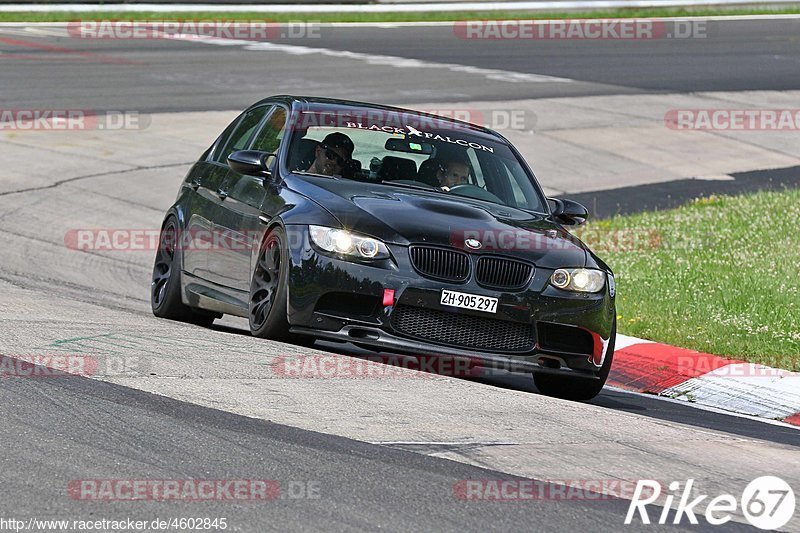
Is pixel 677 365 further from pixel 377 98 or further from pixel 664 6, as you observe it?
pixel 664 6

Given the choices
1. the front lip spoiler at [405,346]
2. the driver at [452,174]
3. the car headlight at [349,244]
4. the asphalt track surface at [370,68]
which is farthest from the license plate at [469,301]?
the asphalt track surface at [370,68]

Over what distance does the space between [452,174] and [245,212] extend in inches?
53.5

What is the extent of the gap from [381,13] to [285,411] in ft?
96.3

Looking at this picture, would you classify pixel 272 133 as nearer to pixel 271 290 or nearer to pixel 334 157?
pixel 334 157

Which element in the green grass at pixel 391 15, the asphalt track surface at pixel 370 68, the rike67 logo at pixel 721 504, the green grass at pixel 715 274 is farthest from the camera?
the green grass at pixel 391 15

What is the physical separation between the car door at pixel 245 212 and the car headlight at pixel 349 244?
2.10ft

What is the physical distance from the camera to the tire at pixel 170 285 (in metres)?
10.2

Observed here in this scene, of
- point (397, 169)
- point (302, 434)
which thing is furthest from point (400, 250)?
point (302, 434)

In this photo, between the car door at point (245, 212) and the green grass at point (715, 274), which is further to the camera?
the green grass at point (715, 274)

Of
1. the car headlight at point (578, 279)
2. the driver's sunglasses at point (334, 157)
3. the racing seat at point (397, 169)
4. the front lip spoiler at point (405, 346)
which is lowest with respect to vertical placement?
the front lip spoiler at point (405, 346)

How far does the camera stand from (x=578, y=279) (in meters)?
8.34

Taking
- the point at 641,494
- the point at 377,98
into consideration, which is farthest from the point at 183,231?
the point at 377,98

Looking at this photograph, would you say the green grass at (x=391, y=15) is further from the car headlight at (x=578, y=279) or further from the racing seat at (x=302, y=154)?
the car headlight at (x=578, y=279)

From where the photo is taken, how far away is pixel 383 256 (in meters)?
7.99
